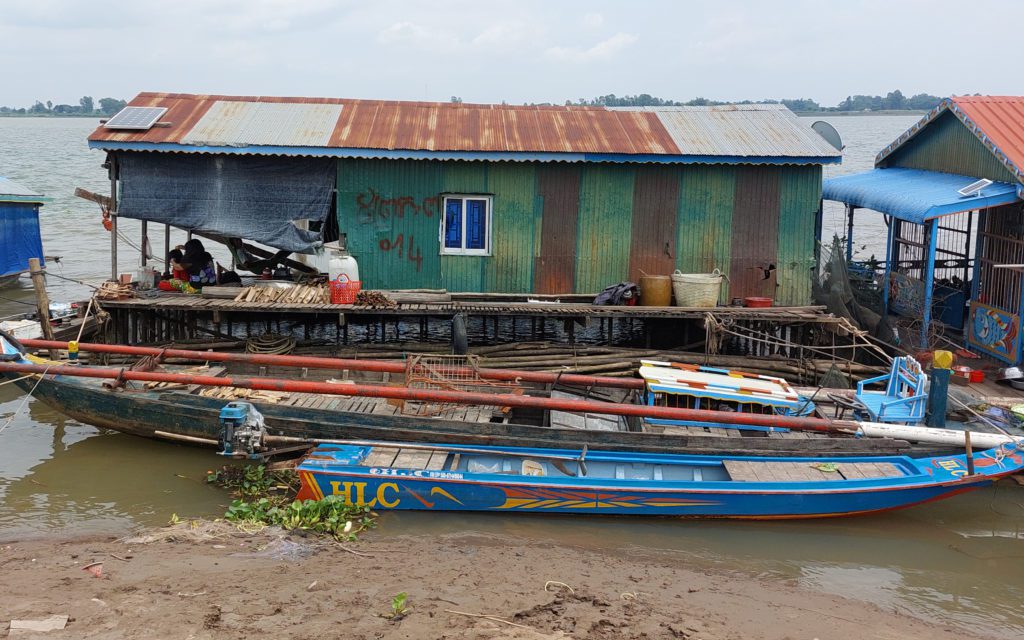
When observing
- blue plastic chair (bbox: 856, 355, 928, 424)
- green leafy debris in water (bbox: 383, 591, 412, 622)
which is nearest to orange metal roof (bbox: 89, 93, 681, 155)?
blue plastic chair (bbox: 856, 355, 928, 424)

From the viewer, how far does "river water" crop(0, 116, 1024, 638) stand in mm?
9984

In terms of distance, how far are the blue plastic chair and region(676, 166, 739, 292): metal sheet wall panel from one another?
156 inches

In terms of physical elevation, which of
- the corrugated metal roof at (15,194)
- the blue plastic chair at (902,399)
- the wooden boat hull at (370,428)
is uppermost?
the corrugated metal roof at (15,194)

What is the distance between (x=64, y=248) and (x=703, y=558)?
1228 inches

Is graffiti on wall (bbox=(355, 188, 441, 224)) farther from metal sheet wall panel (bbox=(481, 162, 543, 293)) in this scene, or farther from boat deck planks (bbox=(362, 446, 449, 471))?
boat deck planks (bbox=(362, 446, 449, 471))

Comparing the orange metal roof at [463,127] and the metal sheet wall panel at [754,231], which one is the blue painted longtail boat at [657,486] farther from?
the orange metal roof at [463,127]

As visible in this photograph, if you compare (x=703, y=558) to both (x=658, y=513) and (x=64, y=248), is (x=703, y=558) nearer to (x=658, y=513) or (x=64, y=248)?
(x=658, y=513)

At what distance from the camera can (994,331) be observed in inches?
607

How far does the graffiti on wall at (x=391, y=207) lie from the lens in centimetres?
1573

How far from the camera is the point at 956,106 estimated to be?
55.0 ft

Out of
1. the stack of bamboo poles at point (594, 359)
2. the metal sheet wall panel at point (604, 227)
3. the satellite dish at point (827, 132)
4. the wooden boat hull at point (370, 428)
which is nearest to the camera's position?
the wooden boat hull at point (370, 428)

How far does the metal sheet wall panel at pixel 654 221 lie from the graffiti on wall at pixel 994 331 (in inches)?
212

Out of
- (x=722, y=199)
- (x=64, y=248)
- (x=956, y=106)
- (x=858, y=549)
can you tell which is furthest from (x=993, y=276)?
(x=64, y=248)

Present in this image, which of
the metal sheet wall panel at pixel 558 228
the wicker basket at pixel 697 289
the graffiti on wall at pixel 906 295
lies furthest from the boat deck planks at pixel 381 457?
the graffiti on wall at pixel 906 295
